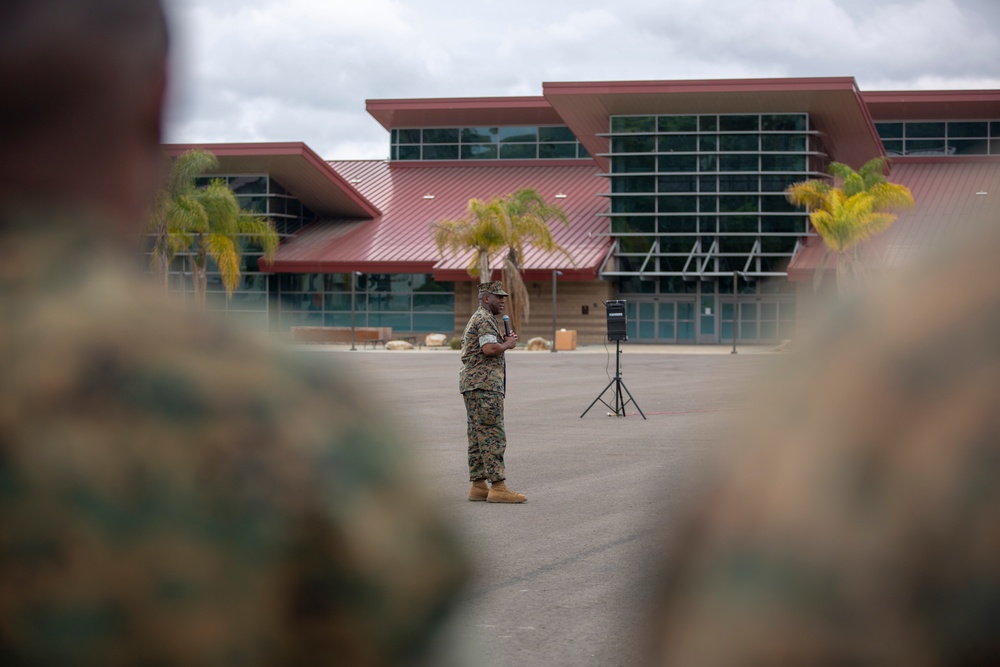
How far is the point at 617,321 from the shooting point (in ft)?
56.5

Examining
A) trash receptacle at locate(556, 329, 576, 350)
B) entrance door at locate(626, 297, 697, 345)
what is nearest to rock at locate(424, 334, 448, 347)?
trash receptacle at locate(556, 329, 576, 350)

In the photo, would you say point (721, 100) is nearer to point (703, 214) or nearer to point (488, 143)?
point (703, 214)

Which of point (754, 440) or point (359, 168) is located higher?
point (359, 168)

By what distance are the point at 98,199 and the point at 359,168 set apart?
59.2 meters

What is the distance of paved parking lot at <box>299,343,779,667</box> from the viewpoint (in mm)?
630

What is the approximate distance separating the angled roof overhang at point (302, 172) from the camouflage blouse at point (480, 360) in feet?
127

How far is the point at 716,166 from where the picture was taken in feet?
150

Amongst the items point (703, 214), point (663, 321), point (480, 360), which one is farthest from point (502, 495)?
point (663, 321)

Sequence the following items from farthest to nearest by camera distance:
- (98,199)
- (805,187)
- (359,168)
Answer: (359,168) < (805,187) < (98,199)

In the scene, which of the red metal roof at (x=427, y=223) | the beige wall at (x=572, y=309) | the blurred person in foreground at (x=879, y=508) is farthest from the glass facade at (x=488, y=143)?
the blurred person in foreground at (x=879, y=508)

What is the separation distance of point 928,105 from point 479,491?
5132 cm

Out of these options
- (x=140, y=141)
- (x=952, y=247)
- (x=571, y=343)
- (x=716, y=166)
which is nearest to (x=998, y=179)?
(x=952, y=247)

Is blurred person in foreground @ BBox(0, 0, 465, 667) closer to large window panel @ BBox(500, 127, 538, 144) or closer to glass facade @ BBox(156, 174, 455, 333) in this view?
glass facade @ BBox(156, 174, 455, 333)

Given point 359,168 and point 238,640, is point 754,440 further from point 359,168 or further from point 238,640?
point 359,168
